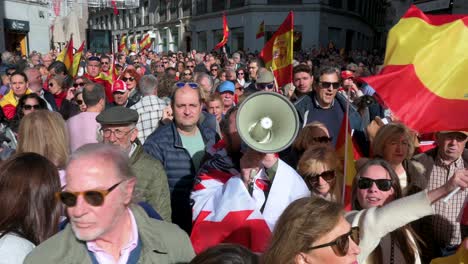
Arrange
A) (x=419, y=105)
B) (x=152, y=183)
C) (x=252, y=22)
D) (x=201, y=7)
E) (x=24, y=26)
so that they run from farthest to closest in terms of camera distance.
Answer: (x=201, y=7), (x=252, y=22), (x=24, y=26), (x=152, y=183), (x=419, y=105)

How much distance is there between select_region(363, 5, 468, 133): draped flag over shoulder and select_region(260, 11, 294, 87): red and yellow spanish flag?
2956 millimetres

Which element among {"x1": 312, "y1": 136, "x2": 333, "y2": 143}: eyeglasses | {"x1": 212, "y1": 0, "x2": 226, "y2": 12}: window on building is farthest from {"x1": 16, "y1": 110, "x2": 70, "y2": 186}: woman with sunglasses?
{"x1": 212, "y1": 0, "x2": 226, "y2": 12}: window on building

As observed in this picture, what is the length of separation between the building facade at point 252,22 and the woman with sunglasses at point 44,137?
23.8 m

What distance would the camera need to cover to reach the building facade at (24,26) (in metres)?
23.3

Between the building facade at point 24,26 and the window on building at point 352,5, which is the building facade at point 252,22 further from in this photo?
the building facade at point 24,26

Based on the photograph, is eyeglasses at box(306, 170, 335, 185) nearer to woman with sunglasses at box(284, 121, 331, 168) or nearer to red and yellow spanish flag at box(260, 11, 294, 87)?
woman with sunglasses at box(284, 121, 331, 168)

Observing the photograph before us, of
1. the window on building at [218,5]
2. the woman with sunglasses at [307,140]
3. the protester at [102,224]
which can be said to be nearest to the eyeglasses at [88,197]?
the protester at [102,224]

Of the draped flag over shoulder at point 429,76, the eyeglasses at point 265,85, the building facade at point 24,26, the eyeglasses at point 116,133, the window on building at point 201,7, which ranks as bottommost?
the eyeglasses at point 116,133

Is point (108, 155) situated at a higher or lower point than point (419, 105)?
lower

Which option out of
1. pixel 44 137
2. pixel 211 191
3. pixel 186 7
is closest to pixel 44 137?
pixel 44 137

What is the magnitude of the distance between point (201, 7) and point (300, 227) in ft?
129

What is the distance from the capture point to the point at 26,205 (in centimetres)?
226

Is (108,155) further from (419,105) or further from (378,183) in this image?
(419,105)

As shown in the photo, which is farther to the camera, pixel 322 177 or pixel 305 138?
pixel 305 138
